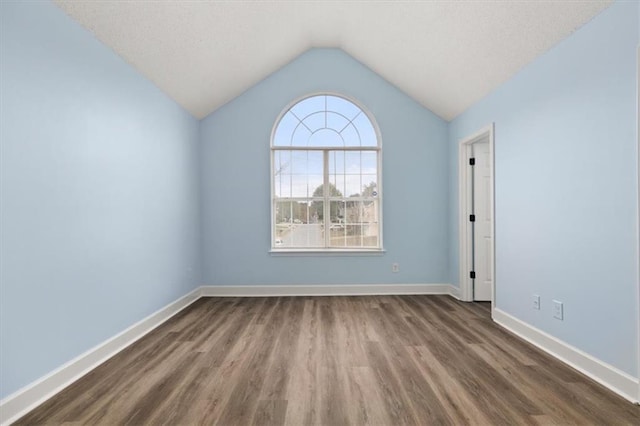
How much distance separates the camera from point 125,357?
8.09 ft

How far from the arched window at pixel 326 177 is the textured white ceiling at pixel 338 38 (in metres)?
0.76

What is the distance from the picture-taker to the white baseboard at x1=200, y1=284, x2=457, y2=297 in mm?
4328

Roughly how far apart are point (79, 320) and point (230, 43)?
2891mm

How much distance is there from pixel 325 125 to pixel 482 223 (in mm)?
2534

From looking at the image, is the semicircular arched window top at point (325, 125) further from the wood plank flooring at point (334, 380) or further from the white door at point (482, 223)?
the wood plank flooring at point (334, 380)

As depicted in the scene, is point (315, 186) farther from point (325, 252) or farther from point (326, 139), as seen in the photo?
point (325, 252)

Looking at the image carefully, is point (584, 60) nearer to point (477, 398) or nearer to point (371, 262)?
point (477, 398)

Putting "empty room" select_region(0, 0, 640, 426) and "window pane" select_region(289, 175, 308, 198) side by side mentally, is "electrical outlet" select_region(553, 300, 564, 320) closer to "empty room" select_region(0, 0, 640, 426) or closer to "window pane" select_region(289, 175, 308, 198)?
"empty room" select_region(0, 0, 640, 426)

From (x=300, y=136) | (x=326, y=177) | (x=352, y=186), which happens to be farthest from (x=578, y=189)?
(x=300, y=136)

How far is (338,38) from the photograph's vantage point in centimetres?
409

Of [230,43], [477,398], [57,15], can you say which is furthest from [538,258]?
[57,15]

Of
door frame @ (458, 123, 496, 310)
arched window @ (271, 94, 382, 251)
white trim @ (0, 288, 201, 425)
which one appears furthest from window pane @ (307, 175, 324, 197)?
white trim @ (0, 288, 201, 425)

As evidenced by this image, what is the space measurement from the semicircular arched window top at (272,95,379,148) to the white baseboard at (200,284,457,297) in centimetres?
205

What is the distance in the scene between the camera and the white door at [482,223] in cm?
393
